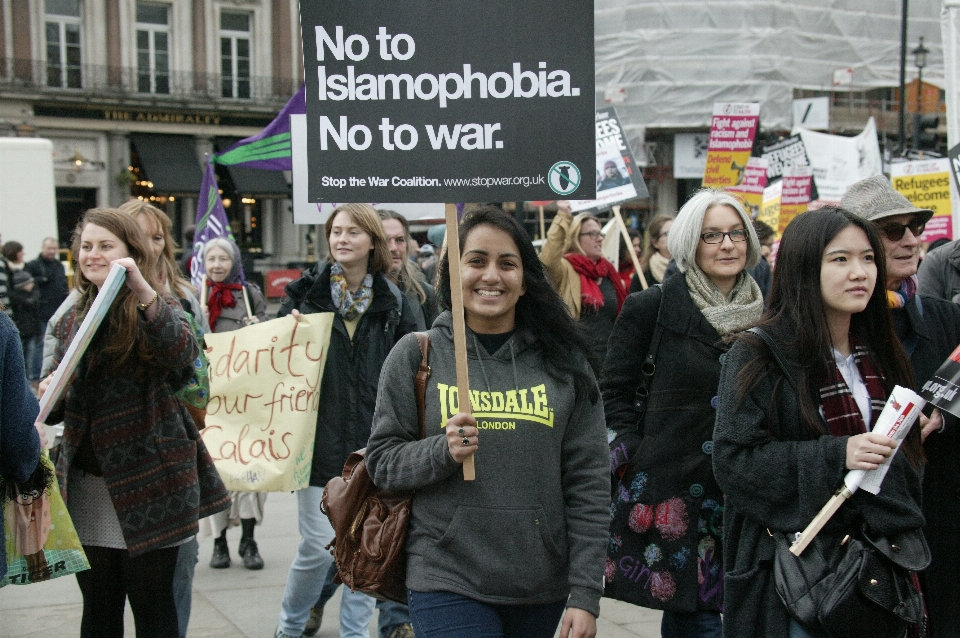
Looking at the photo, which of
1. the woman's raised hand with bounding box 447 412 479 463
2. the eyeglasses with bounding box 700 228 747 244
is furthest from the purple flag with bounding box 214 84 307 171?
the woman's raised hand with bounding box 447 412 479 463

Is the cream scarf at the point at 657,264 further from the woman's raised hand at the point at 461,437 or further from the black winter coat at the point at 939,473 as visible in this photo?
the woman's raised hand at the point at 461,437

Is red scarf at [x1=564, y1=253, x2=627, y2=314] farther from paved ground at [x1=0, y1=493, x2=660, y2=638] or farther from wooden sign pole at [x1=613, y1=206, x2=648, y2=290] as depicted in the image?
paved ground at [x1=0, y1=493, x2=660, y2=638]

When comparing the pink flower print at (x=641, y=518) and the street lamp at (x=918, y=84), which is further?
the street lamp at (x=918, y=84)

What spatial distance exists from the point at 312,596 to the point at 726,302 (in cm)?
227

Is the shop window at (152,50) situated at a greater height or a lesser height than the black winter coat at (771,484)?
greater

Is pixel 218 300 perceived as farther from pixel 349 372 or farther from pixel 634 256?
pixel 634 256

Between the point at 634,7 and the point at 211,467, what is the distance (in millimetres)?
26771

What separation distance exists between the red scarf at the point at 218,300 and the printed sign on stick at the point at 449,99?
3.99m

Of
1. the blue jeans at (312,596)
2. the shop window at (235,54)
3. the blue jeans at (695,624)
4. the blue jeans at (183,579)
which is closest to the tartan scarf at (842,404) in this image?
the blue jeans at (695,624)

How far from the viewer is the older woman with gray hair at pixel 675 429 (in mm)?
3826

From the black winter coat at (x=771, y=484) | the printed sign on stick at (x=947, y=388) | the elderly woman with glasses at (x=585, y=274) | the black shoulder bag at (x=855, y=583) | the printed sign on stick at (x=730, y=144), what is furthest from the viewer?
the printed sign on stick at (x=730, y=144)

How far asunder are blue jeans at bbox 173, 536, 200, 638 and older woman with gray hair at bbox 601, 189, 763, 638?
156 centimetres

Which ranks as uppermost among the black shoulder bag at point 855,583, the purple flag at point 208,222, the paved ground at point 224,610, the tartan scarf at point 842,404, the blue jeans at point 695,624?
the purple flag at point 208,222

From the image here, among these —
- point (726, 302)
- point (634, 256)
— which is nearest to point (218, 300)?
point (634, 256)
